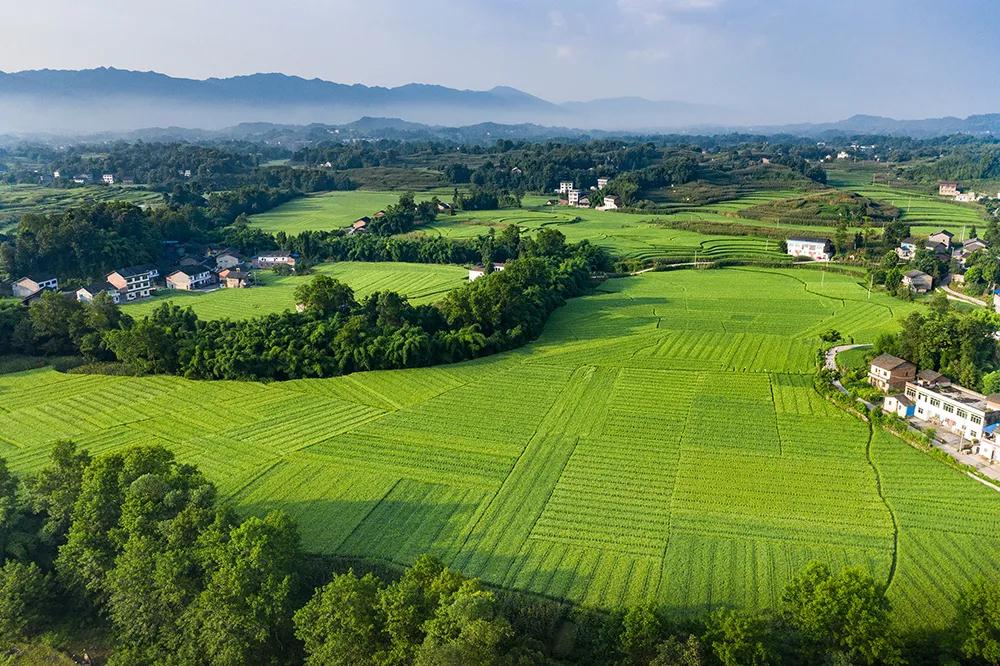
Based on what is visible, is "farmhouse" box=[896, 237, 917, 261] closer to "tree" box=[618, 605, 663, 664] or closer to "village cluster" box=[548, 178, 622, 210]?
"village cluster" box=[548, 178, 622, 210]

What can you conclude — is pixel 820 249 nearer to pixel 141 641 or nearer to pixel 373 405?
pixel 373 405

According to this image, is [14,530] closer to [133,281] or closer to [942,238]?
[133,281]

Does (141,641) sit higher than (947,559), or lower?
lower

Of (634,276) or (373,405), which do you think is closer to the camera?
(373,405)

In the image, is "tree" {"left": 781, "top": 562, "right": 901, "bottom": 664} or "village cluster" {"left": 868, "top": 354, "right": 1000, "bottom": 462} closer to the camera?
"tree" {"left": 781, "top": 562, "right": 901, "bottom": 664}

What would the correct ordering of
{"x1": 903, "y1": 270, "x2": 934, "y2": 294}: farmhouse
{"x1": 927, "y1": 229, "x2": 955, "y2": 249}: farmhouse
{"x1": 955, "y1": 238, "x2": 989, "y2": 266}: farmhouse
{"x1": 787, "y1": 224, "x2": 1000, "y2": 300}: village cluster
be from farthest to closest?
1. {"x1": 927, "y1": 229, "x2": 955, "y2": 249}: farmhouse
2. {"x1": 787, "y1": 224, "x2": 1000, "y2": 300}: village cluster
3. {"x1": 955, "y1": 238, "x2": 989, "y2": 266}: farmhouse
4. {"x1": 903, "y1": 270, "x2": 934, "y2": 294}: farmhouse

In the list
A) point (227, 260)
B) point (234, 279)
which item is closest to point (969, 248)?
point (234, 279)

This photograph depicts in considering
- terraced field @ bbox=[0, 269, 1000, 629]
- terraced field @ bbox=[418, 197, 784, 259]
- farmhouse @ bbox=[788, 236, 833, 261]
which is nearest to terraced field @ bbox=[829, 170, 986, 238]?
farmhouse @ bbox=[788, 236, 833, 261]

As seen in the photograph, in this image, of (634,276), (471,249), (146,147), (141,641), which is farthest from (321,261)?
(146,147)
